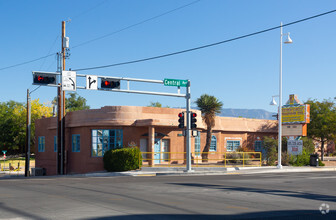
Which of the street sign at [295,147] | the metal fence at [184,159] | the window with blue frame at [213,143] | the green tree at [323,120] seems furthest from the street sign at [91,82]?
the green tree at [323,120]

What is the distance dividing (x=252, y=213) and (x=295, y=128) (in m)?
31.7

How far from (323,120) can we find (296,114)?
859cm

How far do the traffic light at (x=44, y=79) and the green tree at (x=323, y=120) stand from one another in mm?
33683

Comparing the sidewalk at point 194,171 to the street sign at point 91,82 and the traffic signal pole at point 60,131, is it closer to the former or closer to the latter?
the traffic signal pole at point 60,131

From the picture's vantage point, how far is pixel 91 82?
25.0 metres

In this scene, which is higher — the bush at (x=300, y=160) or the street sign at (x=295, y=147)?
the street sign at (x=295, y=147)

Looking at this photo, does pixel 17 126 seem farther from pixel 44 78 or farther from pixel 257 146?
pixel 44 78

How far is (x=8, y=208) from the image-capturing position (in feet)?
37.4

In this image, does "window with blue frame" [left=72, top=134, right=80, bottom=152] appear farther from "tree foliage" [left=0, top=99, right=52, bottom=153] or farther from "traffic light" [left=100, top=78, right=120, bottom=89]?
"tree foliage" [left=0, top=99, right=52, bottom=153]

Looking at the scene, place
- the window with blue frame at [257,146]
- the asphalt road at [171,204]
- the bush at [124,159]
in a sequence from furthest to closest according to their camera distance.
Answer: the window with blue frame at [257,146] → the bush at [124,159] → the asphalt road at [171,204]

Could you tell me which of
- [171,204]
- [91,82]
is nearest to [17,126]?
[91,82]

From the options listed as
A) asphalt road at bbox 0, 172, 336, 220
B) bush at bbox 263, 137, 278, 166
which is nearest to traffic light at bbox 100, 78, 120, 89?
asphalt road at bbox 0, 172, 336, 220

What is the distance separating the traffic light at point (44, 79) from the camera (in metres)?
22.8

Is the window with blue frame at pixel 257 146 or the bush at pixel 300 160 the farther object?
the window with blue frame at pixel 257 146
